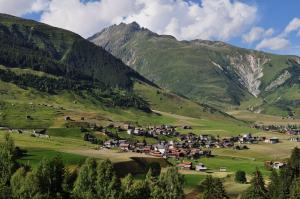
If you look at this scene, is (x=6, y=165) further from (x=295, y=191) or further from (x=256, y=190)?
(x=295, y=191)

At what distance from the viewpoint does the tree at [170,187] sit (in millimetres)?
106938

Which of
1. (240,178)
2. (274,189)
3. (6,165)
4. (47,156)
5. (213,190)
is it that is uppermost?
(6,165)

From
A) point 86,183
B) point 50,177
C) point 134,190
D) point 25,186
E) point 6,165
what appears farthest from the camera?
point 6,165

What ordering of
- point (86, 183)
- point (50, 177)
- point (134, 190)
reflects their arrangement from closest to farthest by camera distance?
point (50, 177) → point (86, 183) → point (134, 190)

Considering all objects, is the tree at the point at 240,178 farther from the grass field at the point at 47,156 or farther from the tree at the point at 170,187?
the grass field at the point at 47,156

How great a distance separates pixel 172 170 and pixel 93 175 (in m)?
29.0

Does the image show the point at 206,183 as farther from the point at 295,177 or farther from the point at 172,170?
the point at 295,177

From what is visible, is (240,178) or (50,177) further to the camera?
(240,178)

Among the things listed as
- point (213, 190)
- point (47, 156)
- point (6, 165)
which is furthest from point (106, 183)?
point (47, 156)

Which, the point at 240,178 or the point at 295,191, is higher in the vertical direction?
the point at 295,191

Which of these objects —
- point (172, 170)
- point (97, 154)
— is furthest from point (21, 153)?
point (172, 170)

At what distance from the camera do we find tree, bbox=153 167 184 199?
351 feet

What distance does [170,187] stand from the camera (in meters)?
114

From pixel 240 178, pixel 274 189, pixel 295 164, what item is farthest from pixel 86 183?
pixel 240 178
